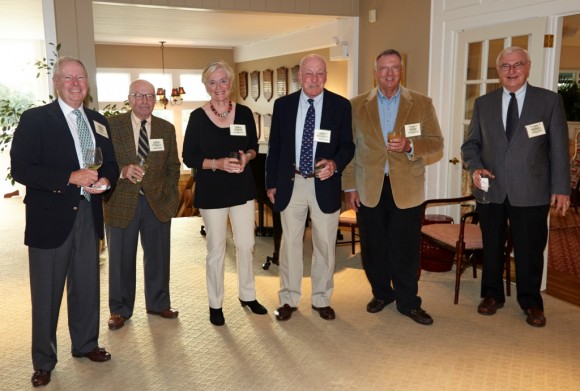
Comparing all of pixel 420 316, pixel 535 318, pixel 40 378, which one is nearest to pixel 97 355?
pixel 40 378

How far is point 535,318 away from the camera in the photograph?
10.7 feet

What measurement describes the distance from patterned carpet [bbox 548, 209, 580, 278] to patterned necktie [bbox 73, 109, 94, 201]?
4053mm

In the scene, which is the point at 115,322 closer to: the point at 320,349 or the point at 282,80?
the point at 320,349

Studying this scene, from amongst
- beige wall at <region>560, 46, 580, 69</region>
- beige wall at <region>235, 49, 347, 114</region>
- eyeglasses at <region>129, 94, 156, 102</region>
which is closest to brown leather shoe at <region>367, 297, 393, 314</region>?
eyeglasses at <region>129, 94, 156, 102</region>

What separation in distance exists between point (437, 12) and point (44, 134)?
11.9ft

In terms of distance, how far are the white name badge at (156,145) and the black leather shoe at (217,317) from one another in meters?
1.08

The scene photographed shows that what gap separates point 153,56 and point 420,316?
1023 centimetres

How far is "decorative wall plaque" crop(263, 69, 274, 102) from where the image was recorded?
10.5 meters

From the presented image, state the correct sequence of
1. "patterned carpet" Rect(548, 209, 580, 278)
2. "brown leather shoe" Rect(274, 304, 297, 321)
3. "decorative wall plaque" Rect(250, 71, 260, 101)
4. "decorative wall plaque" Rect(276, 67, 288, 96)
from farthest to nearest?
"decorative wall plaque" Rect(250, 71, 260, 101), "decorative wall plaque" Rect(276, 67, 288, 96), "patterned carpet" Rect(548, 209, 580, 278), "brown leather shoe" Rect(274, 304, 297, 321)

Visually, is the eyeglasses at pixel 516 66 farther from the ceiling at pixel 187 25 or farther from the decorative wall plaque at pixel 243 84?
the decorative wall plaque at pixel 243 84

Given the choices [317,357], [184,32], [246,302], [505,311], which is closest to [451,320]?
[505,311]

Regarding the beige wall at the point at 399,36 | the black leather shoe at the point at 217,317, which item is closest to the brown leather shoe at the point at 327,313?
the black leather shoe at the point at 217,317

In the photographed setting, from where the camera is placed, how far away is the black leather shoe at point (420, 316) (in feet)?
10.8

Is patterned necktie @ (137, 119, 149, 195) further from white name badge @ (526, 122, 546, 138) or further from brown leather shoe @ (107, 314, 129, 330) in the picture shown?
white name badge @ (526, 122, 546, 138)
